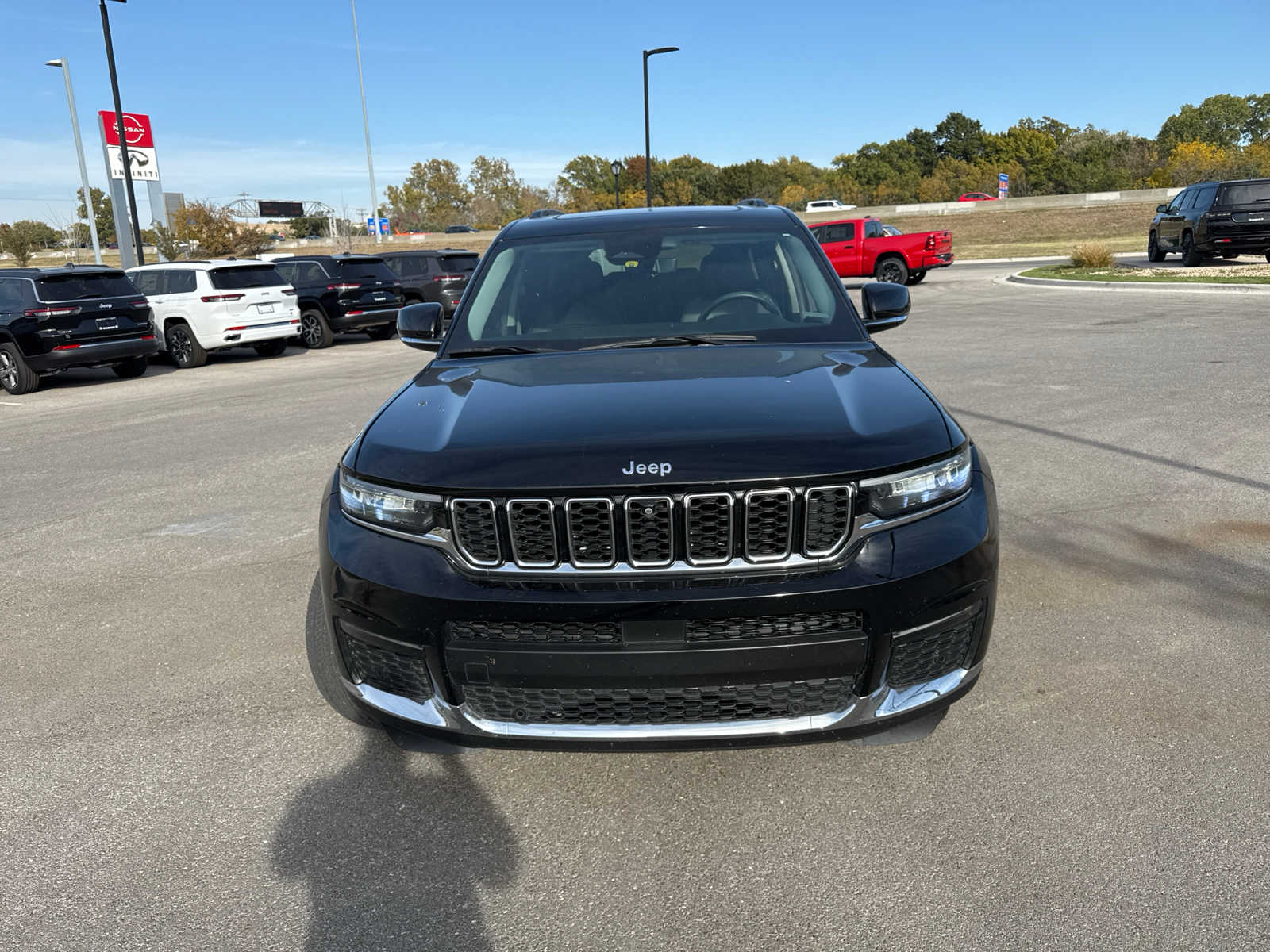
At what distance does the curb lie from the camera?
18.0 m

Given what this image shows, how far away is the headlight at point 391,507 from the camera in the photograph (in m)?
2.63

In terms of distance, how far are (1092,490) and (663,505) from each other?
179 inches

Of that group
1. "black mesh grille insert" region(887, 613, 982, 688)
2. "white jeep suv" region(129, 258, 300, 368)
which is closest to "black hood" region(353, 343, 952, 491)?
"black mesh grille insert" region(887, 613, 982, 688)

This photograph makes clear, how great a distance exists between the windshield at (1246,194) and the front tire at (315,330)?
19204 millimetres

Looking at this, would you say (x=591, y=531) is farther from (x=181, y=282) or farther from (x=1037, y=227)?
(x=1037, y=227)

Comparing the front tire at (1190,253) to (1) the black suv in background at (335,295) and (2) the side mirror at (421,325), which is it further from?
(2) the side mirror at (421,325)

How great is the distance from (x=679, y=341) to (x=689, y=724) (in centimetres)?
164

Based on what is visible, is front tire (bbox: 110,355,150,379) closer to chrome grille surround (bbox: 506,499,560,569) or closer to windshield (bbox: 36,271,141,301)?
windshield (bbox: 36,271,141,301)

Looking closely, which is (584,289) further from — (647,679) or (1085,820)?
(1085,820)

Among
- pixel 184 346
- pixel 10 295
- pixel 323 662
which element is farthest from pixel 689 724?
pixel 184 346

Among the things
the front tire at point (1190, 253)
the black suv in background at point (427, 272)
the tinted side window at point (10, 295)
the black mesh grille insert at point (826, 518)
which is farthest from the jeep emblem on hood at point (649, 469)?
the front tire at point (1190, 253)

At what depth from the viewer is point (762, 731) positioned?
2.53 metres

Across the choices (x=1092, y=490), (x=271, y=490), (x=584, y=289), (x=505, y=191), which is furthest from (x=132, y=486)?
(x=505, y=191)

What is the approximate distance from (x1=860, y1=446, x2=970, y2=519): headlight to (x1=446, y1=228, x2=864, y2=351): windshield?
3.77ft
